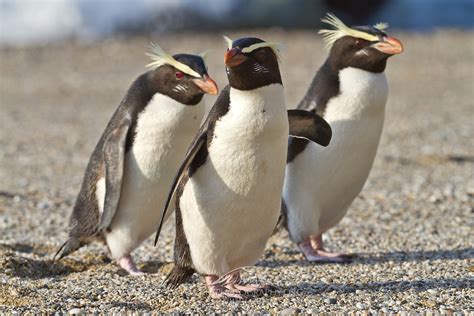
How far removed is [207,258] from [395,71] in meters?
11.5

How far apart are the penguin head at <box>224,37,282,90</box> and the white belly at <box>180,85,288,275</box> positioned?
0.14 feet

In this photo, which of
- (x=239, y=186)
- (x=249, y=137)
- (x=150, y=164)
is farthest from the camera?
(x=150, y=164)

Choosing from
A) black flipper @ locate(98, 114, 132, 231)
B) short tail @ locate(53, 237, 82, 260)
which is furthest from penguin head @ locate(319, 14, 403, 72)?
short tail @ locate(53, 237, 82, 260)

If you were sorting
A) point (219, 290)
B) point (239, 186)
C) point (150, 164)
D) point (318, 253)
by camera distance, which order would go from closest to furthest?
point (239, 186)
point (219, 290)
point (150, 164)
point (318, 253)

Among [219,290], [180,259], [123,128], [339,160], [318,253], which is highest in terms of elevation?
[123,128]

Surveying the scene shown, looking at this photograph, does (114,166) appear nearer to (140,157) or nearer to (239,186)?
(140,157)

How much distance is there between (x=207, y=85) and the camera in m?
5.21

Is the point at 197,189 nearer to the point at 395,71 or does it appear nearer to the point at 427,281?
the point at 427,281

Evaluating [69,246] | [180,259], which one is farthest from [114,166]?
[180,259]

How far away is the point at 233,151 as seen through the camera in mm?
4570

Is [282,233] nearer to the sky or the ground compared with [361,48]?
nearer to the ground

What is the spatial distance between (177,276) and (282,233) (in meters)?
2.08

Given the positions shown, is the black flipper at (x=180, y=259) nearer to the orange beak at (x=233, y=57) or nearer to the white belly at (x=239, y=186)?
the white belly at (x=239, y=186)

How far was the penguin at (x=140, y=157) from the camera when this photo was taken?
5602mm
